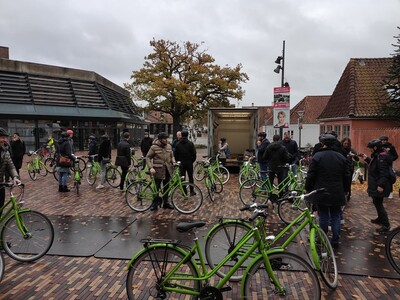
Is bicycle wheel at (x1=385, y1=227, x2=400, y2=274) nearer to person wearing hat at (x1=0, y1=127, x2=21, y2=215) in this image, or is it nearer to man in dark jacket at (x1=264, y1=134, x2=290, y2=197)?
man in dark jacket at (x1=264, y1=134, x2=290, y2=197)

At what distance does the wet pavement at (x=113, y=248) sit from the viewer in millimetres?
4023

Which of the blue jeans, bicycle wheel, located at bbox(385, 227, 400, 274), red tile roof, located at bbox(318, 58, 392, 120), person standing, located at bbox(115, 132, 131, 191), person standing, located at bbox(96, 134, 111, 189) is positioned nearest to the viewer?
bicycle wheel, located at bbox(385, 227, 400, 274)

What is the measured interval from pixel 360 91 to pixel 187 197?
59.8 ft

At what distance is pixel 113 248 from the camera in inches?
212

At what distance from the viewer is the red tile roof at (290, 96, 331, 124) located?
4359 centimetres

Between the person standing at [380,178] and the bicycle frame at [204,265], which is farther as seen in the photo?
the person standing at [380,178]

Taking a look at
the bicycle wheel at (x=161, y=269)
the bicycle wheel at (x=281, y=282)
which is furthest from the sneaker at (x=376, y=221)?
the bicycle wheel at (x=161, y=269)

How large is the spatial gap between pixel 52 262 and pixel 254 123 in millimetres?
11788

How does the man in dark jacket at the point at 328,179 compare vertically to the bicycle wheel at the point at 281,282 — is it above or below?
above

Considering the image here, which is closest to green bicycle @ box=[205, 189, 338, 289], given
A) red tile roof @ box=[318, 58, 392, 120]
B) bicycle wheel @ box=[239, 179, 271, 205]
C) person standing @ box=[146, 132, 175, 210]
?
person standing @ box=[146, 132, 175, 210]

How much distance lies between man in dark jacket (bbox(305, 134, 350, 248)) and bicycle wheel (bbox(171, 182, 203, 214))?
3.07 m

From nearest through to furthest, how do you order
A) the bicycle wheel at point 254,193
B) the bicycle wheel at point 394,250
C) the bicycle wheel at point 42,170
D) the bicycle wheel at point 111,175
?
1. the bicycle wheel at point 394,250
2. the bicycle wheel at point 254,193
3. the bicycle wheel at point 111,175
4. the bicycle wheel at point 42,170

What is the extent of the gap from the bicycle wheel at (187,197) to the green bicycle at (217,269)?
4137 mm

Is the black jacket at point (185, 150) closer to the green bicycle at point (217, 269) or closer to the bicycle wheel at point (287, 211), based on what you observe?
the bicycle wheel at point (287, 211)
